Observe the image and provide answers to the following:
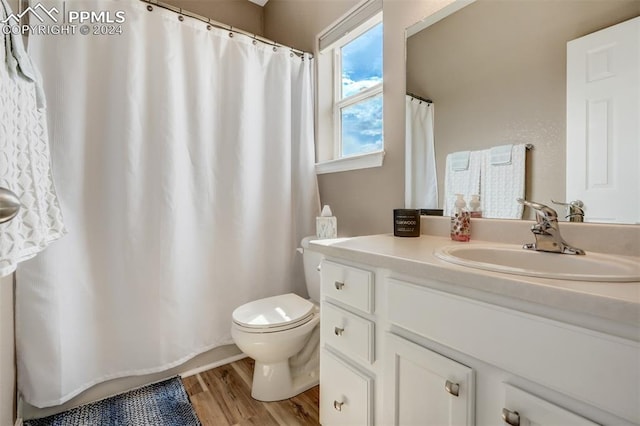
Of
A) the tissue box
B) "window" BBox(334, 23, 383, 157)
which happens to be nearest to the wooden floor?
the tissue box

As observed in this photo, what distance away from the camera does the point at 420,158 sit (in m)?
1.41

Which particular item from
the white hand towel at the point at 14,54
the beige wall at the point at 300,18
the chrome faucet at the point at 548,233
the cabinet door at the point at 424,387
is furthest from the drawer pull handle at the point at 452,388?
the beige wall at the point at 300,18

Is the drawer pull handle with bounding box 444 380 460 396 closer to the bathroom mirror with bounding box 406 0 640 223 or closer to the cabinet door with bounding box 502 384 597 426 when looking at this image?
the cabinet door with bounding box 502 384 597 426

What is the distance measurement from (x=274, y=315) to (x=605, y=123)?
1.44m

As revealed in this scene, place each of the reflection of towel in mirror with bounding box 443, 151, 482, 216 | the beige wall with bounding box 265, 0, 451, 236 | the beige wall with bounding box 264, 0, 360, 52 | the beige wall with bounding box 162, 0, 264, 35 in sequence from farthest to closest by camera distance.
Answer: the beige wall with bounding box 162, 0, 264, 35 < the beige wall with bounding box 264, 0, 360, 52 < the beige wall with bounding box 265, 0, 451, 236 < the reflection of towel in mirror with bounding box 443, 151, 482, 216

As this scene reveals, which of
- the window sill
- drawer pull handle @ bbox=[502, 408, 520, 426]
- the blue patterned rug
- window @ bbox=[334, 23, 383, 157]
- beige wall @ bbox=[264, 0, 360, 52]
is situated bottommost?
the blue patterned rug

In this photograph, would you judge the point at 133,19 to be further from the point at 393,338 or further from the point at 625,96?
the point at 625,96

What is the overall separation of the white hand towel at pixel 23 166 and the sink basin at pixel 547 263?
3.62 feet

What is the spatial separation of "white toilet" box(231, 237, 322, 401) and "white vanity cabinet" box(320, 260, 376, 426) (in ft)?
0.94

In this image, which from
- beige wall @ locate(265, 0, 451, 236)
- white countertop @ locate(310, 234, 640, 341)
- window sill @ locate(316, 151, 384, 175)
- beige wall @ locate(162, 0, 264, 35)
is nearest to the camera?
white countertop @ locate(310, 234, 640, 341)

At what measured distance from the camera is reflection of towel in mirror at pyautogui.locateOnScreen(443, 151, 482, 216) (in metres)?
1.21

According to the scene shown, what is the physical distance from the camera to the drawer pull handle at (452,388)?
2.35 feet

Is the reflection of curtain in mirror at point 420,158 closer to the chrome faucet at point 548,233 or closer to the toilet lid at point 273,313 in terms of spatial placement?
the chrome faucet at point 548,233

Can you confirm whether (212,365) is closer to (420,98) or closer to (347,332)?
(347,332)
